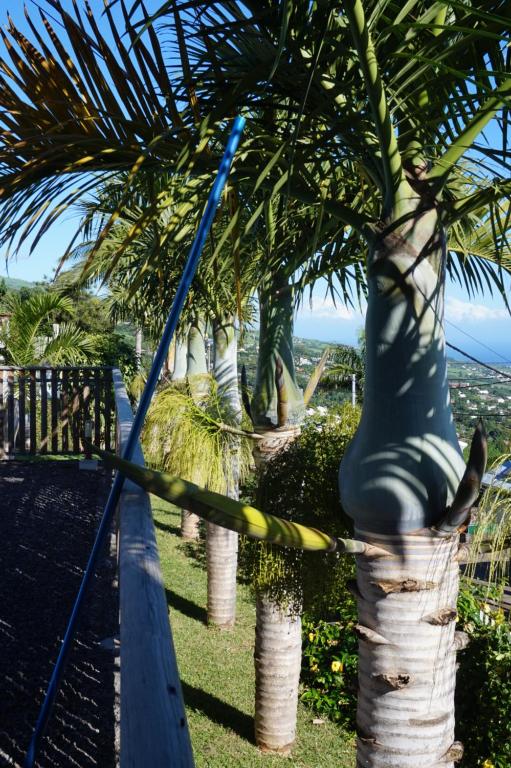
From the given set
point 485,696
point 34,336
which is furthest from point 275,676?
point 34,336

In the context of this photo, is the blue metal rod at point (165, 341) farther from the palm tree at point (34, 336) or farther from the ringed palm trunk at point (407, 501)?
the palm tree at point (34, 336)

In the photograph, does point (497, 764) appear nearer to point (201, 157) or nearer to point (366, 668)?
point (366, 668)

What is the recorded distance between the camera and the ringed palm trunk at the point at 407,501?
8.65 feet

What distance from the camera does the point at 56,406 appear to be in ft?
25.1

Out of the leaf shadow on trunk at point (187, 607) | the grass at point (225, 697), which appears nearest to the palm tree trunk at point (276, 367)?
the grass at point (225, 697)

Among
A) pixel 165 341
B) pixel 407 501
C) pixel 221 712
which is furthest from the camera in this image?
pixel 221 712

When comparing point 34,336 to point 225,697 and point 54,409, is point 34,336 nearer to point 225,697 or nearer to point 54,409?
point 54,409

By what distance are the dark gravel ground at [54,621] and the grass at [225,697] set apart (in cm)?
344

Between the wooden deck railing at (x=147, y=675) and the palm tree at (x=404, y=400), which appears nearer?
the wooden deck railing at (x=147, y=675)

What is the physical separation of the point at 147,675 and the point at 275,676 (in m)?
7.04

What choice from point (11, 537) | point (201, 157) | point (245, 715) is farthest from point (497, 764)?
point (201, 157)

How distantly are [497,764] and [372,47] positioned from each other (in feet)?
21.6

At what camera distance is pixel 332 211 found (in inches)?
114

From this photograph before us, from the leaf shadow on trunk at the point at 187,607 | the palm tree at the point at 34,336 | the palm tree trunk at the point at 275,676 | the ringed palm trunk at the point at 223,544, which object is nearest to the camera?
the palm tree trunk at the point at 275,676
